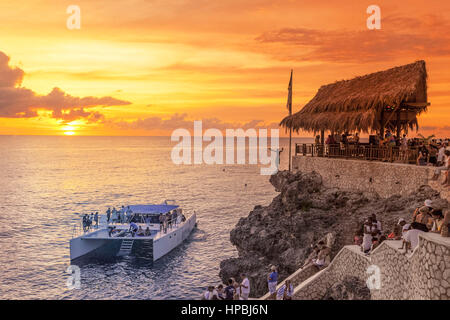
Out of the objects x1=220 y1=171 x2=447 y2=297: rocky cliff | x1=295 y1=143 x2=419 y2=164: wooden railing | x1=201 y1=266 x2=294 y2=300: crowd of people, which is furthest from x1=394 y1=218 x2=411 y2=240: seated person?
x1=295 y1=143 x2=419 y2=164: wooden railing

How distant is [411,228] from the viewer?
1077 cm

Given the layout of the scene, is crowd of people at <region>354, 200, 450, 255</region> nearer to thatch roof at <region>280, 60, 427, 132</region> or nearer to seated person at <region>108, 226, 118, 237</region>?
thatch roof at <region>280, 60, 427, 132</region>

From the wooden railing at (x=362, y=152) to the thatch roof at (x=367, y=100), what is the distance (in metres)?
1.32

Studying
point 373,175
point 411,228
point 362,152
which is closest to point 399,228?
point 411,228

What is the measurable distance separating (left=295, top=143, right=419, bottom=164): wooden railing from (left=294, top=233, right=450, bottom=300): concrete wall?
9169 millimetres

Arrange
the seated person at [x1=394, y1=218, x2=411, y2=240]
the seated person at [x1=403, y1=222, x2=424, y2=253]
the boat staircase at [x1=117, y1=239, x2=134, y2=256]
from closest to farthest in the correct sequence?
the seated person at [x1=403, y1=222, x2=424, y2=253]
the seated person at [x1=394, y1=218, x2=411, y2=240]
the boat staircase at [x1=117, y1=239, x2=134, y2=256]

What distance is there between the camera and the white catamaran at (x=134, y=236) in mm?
32344

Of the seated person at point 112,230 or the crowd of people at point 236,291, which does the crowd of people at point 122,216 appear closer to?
the seated person at point 112,230

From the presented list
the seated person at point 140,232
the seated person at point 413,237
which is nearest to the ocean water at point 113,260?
the seated person at point 140,232

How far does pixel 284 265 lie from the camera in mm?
21969

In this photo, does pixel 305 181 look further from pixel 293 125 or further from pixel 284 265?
pixel 284 265

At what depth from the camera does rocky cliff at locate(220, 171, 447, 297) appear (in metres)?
19.2
